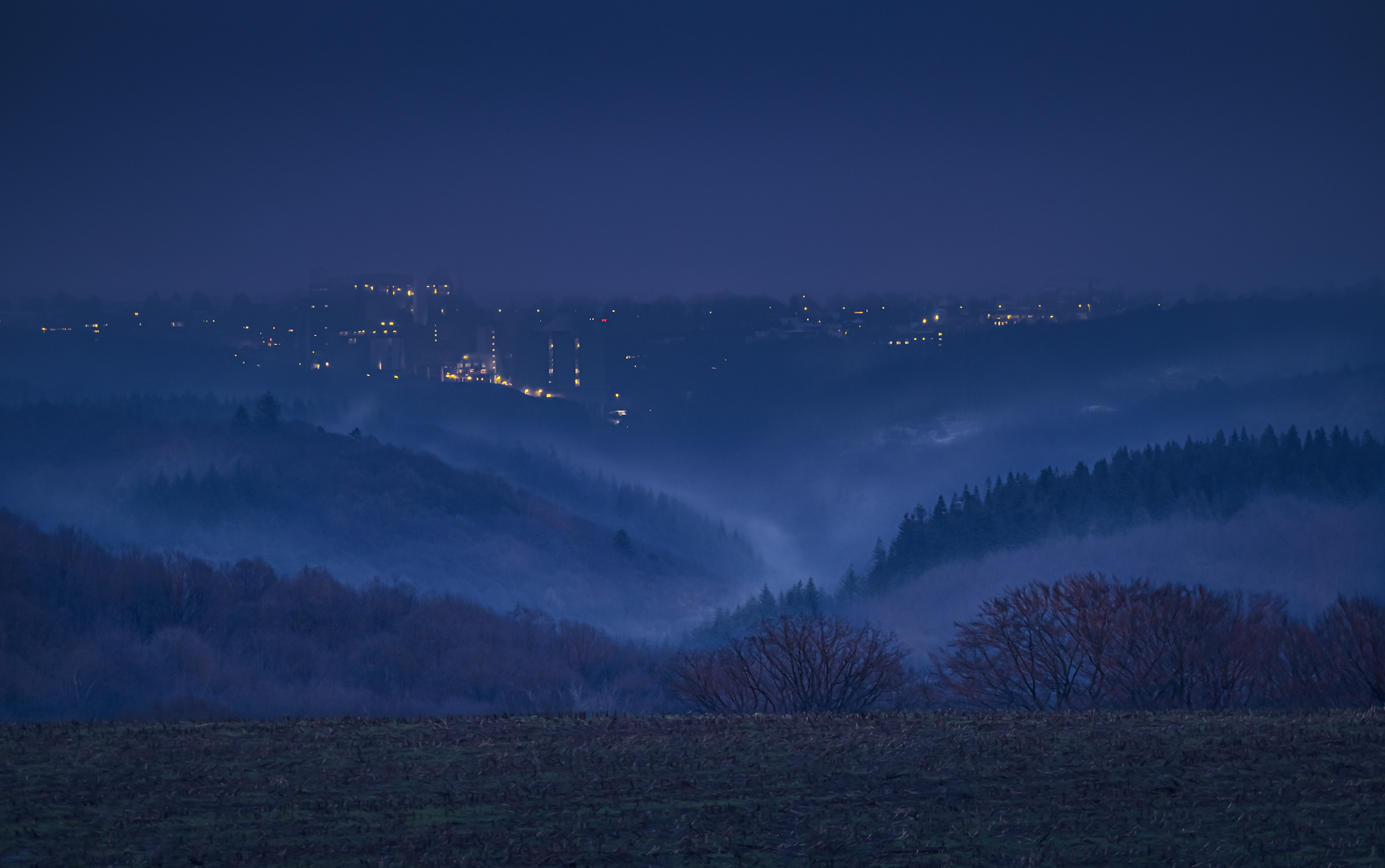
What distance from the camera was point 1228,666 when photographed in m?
53.5

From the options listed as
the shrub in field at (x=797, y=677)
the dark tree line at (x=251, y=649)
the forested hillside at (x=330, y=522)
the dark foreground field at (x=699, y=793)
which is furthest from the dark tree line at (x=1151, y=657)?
the forested hillside at (x=330, y=522)

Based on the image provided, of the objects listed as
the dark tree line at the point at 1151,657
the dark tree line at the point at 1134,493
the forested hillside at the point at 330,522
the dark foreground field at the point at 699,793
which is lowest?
the forested hillside at the point at 330,522

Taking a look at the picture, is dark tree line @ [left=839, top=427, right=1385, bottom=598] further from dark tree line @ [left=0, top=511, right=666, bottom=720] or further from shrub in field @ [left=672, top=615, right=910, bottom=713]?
shrub in field @ [left=672, top=615, right=910, bottom=713]

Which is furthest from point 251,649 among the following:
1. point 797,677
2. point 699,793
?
point 699,793

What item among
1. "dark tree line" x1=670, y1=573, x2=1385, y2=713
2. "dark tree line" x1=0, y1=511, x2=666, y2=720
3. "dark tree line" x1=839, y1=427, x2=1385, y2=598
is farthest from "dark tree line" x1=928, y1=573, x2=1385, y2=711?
"dark tree line" x1=839, y1=427, x2=1385, y2=598

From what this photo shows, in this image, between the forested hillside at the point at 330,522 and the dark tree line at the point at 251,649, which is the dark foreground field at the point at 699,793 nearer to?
the dark tree line at the point at 251,649

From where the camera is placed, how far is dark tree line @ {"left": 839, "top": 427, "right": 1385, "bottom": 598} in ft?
483

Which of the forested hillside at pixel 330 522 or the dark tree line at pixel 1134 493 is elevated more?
the dark tree line at pixel 1134 493

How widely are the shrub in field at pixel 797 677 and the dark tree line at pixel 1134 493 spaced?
336ft

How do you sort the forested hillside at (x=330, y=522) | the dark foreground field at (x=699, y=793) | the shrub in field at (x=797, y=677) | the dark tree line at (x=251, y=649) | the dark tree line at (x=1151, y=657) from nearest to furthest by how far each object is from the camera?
the dark foreground field at (x=699, y=793) < the shrub in field at (x=797, y=677) < the dark tree line at (x=1151, y=657) < the dark tree line at (x=251, y=649) < the forested hillside at (x=330, y=522)

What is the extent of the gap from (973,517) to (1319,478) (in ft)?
136

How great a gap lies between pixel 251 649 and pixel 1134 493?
338 feet

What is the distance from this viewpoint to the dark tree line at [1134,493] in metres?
147

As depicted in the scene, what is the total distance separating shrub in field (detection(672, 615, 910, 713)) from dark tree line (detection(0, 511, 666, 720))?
43.2 m
